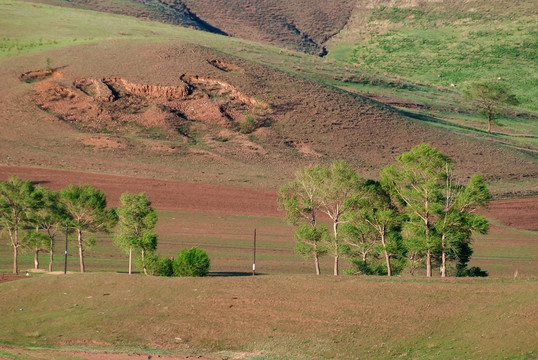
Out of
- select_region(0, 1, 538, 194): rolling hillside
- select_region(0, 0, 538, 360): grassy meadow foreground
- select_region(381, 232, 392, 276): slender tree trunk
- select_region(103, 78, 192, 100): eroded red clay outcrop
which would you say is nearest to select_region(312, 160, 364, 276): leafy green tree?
select_region(381, 232, 392, 276): slender tree trunk

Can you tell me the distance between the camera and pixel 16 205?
5212 centimetres

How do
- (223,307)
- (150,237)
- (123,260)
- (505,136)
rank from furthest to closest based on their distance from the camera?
(505,136)
(123,260)
(150,237)
(223,307)

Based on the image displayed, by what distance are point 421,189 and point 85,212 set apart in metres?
21.2

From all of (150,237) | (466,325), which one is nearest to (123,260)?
→ (150,237)

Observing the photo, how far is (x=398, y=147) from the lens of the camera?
10494cm

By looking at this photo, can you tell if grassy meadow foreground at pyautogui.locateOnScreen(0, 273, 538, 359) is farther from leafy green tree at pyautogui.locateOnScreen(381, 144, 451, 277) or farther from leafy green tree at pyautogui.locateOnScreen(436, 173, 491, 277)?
leafy green tree at pyautogui.locateOnScreen(381, 144, 451, 277)

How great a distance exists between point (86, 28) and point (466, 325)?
118 metres

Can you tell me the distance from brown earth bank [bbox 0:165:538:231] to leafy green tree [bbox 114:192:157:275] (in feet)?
80.6

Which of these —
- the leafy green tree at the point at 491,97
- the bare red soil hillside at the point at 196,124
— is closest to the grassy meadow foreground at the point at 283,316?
the bare red soil hillside at the point at 196,124

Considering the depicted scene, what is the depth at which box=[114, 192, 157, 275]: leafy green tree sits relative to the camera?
47.6 metres

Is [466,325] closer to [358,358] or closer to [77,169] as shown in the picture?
[358,358]

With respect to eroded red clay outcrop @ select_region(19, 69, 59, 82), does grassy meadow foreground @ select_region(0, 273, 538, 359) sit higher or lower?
lower

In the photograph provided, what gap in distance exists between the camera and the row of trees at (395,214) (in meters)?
45.3

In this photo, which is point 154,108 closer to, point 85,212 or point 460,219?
point 85,212
